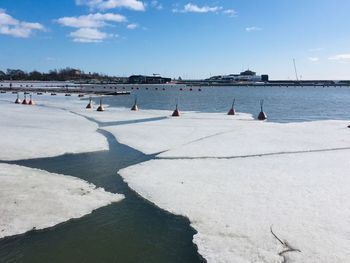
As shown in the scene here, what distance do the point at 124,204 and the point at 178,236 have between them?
1871 mm

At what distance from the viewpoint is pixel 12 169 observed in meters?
10.5

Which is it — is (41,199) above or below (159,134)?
below

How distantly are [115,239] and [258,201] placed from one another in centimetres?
301

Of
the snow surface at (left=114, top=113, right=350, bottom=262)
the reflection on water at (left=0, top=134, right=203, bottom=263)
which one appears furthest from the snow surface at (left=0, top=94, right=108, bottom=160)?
the reflection on water at (left=0, top=134, right=203, bottom=263)

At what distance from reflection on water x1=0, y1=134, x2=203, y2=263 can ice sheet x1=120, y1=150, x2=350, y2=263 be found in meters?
0.30

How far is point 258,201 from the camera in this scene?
809cm

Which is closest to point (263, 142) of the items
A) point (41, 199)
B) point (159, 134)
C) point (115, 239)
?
point (159, 134)

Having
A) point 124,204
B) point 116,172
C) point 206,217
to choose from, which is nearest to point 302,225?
point 206,217

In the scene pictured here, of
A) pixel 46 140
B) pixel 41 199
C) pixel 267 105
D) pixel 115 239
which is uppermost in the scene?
pixel 46 140

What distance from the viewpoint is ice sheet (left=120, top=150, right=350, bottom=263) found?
19.7ft

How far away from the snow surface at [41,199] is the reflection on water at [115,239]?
240 millimetres

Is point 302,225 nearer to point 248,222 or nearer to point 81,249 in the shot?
point 248,222

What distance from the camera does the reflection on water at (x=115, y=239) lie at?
6.04m

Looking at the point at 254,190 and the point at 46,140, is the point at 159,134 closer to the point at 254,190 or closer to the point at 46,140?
the point at 46,140
